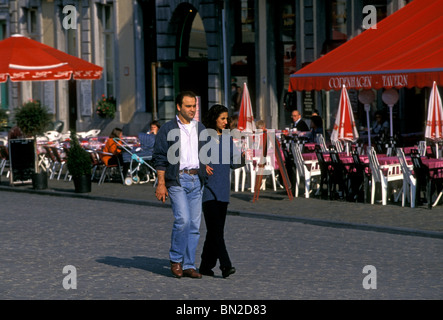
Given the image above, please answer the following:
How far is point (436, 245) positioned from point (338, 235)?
1.49m

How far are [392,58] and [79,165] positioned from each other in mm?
6946

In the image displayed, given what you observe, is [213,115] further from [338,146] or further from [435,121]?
[338,146]

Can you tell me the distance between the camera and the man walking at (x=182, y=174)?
32.6ft

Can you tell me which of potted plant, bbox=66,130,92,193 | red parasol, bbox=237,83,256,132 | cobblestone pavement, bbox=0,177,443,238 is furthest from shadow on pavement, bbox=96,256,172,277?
red parasol, bbox=237,83,256,132

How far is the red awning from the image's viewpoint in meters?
16.0

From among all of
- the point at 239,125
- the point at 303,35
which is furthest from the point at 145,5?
the point at 239,125

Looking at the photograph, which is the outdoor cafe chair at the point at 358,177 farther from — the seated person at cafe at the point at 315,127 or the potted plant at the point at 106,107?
the potted plant at the point at 106,107

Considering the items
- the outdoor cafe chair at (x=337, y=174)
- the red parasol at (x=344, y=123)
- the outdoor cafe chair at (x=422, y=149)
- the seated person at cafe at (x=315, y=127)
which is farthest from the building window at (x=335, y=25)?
the outdoor cafe chair at (x=337, y=174)

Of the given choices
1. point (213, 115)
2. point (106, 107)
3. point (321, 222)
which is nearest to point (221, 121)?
point (213, 115)

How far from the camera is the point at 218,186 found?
10.2 meters

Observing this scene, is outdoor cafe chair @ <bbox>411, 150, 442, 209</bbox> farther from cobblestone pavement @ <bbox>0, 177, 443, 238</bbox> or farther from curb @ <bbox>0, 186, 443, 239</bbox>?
curb @ <bbox>0, 186, 443, 239</bbox>

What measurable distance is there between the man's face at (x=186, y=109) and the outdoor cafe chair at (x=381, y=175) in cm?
725

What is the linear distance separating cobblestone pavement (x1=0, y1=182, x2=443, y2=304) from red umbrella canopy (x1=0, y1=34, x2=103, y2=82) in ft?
19.0

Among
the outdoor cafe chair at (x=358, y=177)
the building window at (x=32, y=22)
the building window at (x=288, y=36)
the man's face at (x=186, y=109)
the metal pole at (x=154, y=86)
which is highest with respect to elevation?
the building window at (x=32, y=22)
